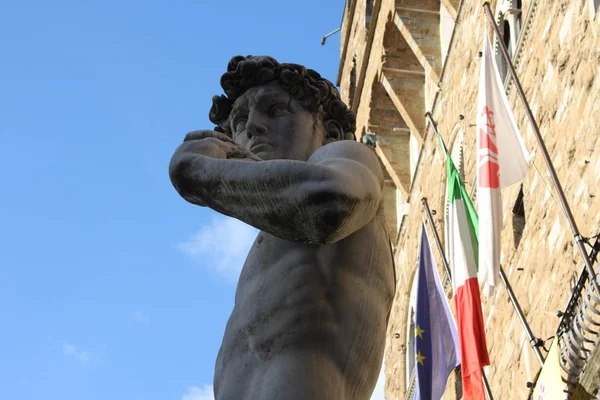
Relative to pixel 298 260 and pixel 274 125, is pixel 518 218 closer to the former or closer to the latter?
pixel 274 125

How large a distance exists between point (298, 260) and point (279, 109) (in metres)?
0.46

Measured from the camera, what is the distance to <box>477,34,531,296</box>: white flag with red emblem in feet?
30.5

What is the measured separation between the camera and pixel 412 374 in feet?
53.8

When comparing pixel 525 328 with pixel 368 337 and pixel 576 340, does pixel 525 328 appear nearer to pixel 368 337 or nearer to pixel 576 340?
pixel 576 340

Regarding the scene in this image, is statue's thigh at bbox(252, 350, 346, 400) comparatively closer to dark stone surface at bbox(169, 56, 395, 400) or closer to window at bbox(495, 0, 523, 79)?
dark stone surface at bbox(169, 56, 395, 400)

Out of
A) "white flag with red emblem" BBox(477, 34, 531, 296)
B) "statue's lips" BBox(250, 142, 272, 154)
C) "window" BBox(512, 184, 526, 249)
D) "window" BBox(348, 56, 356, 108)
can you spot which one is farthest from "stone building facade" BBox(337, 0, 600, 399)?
"window" BBox(348, 56, 356, 108)

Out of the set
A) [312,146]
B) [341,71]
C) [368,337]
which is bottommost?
[368,337]

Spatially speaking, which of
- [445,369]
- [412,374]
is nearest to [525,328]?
[445,369]

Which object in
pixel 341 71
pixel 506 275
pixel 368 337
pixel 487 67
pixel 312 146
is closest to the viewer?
pixel 368 337

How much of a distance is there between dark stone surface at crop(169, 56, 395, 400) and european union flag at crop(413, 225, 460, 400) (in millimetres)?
7755

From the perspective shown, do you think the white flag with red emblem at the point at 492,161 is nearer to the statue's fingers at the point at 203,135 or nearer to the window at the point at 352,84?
the statue's fingers at the point at 203,135

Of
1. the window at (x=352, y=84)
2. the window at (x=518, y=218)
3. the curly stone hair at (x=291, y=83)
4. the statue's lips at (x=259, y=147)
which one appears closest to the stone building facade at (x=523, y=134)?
the window at (x=518, y=218)

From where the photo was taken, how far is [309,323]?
2.60m

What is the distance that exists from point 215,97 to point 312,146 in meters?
0.34
